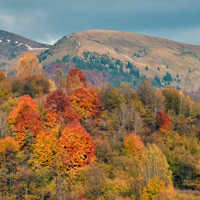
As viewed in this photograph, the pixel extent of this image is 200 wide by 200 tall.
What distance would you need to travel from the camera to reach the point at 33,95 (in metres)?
70.3

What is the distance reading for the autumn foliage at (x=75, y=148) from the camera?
140ft

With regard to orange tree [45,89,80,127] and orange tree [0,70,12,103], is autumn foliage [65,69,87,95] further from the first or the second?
orange tree [0,70,12,103]

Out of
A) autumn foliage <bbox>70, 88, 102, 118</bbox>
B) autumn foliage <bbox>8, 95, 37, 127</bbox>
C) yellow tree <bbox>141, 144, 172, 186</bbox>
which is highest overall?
autumn foliage <bbox>70, 88, 102, 118</bbox>

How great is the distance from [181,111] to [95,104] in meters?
26.8

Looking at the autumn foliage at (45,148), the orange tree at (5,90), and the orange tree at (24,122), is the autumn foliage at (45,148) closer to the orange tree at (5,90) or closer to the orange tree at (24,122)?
the orange tree at (24,122)

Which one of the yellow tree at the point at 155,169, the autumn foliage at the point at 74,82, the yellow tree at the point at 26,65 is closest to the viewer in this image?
the yellow tree at the point at 155,169

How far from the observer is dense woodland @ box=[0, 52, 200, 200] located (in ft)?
→ 123

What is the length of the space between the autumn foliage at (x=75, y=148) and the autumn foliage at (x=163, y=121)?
975 inches

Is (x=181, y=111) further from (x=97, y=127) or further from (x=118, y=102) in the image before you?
(x=97, y=127)

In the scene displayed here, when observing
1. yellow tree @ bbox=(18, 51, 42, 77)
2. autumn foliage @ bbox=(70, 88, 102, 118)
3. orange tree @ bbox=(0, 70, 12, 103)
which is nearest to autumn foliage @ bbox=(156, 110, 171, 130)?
autumn foliage @ bbox=(70, 88, 102, 118)

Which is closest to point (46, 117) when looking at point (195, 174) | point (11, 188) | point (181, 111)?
point (11, 188)

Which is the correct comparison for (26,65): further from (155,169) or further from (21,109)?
(155,169)

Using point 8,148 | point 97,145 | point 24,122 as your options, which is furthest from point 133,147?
point 8,148

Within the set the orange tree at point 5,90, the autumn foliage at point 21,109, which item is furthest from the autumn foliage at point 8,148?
the orange tree at point 5,90
